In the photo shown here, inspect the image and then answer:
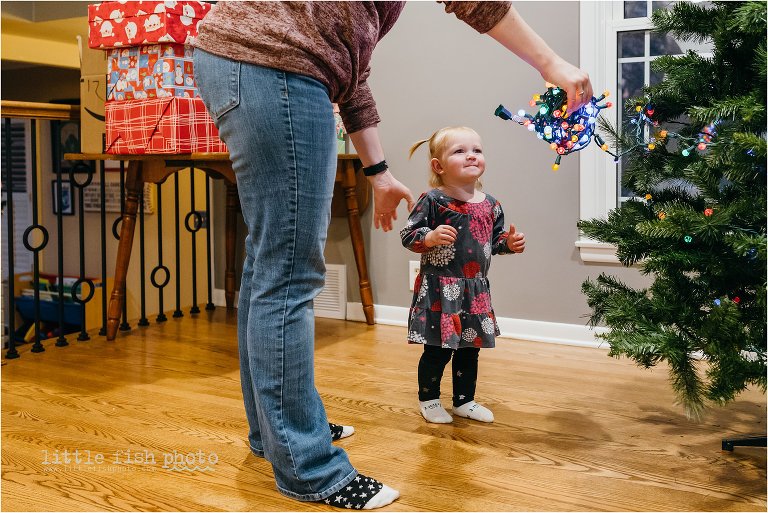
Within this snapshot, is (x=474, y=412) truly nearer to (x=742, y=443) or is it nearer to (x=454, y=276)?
(x=454, y=276)

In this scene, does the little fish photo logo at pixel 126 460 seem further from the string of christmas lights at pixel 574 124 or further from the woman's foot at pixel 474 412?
the string of christmas lights at pixel 574 124

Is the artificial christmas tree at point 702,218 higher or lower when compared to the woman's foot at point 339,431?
higher

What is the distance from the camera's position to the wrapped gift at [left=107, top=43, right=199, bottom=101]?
262 centimetres

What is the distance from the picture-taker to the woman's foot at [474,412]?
6.48 ft

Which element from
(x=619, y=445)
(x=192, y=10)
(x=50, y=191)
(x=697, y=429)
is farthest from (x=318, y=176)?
(x=50, y=191)

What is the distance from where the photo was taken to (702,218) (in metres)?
1.48

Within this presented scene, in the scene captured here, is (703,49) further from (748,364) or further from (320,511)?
(320,511)

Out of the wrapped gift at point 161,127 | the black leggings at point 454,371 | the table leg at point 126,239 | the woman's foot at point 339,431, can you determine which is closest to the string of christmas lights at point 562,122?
the black leggings at point 454,371

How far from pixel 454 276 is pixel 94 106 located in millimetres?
1701

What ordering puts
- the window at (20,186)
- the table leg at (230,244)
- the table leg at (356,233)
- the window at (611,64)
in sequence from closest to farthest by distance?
1. the window at (611,64)
2. the table leg at (356,233)
3. the table leg at (230,244)
4. the window at (20,186)

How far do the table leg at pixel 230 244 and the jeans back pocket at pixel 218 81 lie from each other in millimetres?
2195

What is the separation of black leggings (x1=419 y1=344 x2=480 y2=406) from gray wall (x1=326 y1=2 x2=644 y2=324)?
968mm

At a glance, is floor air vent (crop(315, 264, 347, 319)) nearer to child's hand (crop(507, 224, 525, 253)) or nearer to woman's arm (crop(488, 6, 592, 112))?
child's hand (crop(507, 224, 525, 253))

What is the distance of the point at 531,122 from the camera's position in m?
1.79
